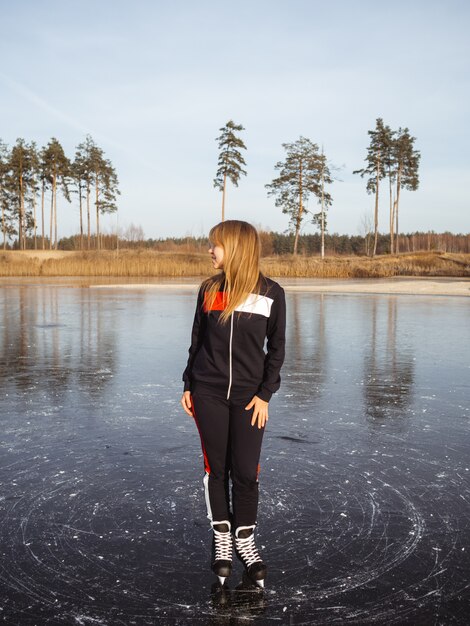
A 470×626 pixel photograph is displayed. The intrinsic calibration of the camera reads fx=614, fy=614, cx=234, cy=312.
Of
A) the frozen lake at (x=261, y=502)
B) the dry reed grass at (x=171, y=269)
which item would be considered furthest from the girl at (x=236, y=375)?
the dry reed grass at (x=171, y=269)

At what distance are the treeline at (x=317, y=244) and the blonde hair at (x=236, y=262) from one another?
202 ft

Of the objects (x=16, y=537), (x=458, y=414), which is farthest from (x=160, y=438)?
(x=458, y=414)

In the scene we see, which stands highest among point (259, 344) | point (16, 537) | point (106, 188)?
point (106, 188)

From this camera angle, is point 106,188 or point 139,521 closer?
point 139,521

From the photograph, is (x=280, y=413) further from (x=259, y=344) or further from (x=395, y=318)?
(x=395, y=318)

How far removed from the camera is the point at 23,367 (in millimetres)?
8594

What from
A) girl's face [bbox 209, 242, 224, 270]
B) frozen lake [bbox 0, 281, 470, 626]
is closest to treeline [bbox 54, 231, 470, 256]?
frozen lake [bbox 0, 281, 470, 626]

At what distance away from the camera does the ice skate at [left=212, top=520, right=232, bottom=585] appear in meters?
2.86

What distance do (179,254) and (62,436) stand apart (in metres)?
57.6

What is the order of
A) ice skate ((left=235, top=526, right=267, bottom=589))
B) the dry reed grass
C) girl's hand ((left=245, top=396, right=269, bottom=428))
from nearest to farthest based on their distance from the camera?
1. ice skate ((left=235, top=526, right=267, bottom=589))
2. girl's hand ((left=245, top=396, right=269, bottom=428))
3. the dry reed grass

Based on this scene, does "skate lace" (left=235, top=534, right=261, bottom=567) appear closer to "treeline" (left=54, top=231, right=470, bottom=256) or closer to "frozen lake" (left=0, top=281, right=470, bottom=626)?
"frozen lake" (left=0, top=281, right=470, bottom=626)

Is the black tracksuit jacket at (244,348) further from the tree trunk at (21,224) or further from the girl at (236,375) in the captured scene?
the tree trunk at (21,224)

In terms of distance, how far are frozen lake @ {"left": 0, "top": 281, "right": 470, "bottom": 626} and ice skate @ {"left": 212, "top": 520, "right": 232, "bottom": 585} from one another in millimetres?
67

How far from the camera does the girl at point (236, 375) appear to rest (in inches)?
119
